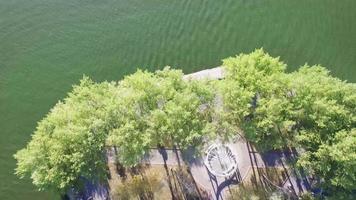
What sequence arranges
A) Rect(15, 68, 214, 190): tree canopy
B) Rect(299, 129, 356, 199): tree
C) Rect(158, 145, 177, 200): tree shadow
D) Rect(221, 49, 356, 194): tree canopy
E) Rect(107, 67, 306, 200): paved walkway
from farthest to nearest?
Rect(158, 145, 177, 200): tree shadow
Rect(107, 67, 306, 200): paved walkway
Rect(15, 68, 214, 190): tree canopy
Rect(221, 49, 356, 194): tree canopy
Rect(299, 129, 356, 199): tree

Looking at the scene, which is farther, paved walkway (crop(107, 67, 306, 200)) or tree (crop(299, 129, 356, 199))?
paved walkway (crop(107, 67, 306, 200))

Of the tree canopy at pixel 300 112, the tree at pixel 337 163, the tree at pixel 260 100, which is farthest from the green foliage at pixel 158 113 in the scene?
the tree at pixel 337 163

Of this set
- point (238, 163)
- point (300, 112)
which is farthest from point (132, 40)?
point (300, 112)

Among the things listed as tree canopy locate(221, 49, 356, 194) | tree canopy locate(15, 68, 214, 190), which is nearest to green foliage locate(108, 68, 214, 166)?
tree canopy locate(15, 68, 214, 190)

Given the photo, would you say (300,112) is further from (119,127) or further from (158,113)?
(119,127)

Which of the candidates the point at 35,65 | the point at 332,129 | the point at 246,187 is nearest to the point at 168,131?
the point at 246,187

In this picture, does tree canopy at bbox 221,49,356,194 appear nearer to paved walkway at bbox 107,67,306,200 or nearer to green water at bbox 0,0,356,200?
paved walkway at bbox 107,67,306,200

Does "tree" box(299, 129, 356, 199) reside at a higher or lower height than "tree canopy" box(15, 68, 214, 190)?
lower
